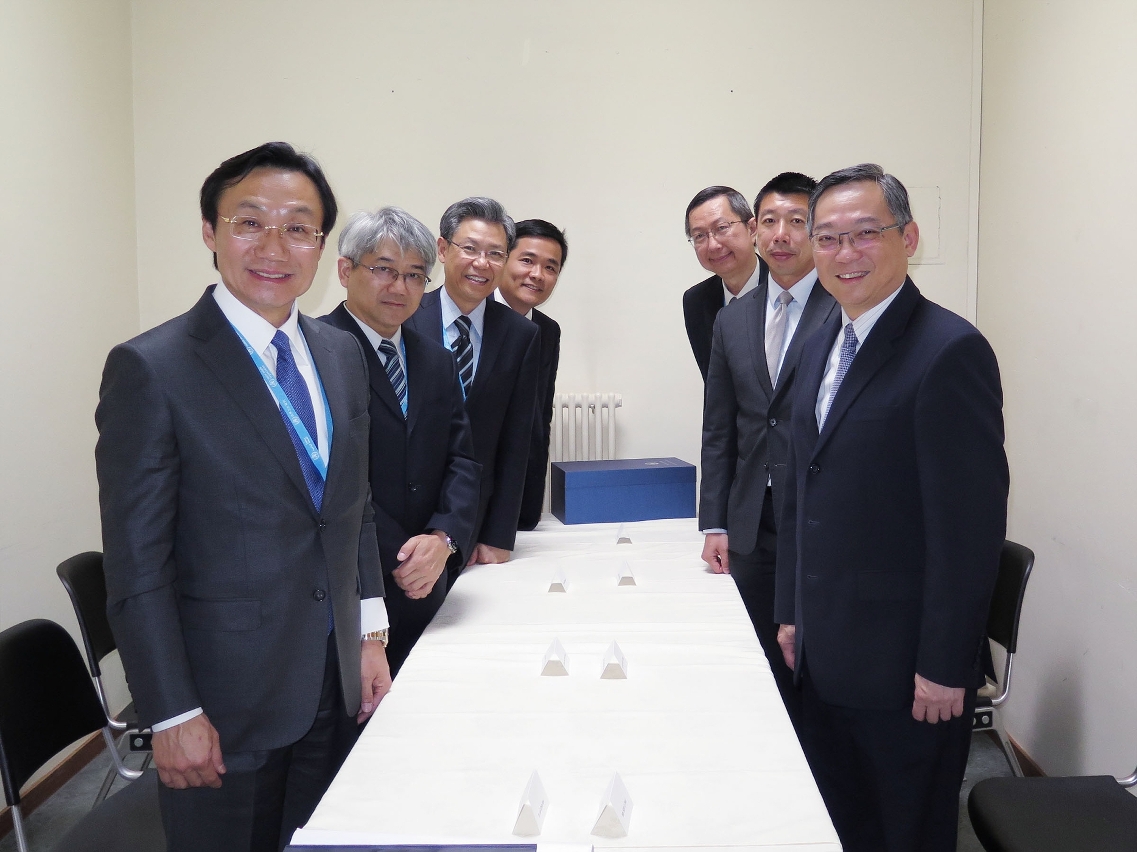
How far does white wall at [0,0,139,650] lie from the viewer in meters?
2.90

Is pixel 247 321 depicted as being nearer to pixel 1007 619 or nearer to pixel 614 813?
pixel 614 813

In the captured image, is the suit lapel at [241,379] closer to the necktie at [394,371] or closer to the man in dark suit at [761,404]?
the necktie at [394,371]

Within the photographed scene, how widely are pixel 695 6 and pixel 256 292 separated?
3.31 meters

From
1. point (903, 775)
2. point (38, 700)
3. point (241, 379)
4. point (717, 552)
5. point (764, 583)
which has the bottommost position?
point (903, 775)

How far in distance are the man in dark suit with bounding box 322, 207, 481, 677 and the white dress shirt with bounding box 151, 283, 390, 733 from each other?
38 centimetres

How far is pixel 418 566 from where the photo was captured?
1.96m

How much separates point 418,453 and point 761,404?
3.28ft

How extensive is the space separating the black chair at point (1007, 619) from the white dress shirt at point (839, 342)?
0.98 metres

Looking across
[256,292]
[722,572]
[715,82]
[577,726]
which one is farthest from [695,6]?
[577,726]

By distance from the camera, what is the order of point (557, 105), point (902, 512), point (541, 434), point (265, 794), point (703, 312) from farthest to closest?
point (557, 105) < point (703, 312) < point (541, 434) < point (902, 512) < point (265, 794)

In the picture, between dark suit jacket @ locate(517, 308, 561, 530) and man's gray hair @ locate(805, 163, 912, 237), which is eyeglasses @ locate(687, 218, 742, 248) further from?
man's gray hair @ locate(805, 163, 912, 237)

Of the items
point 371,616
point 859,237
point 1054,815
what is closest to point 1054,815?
point 1054,815

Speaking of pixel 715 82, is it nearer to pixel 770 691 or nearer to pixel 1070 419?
pixel 1070 419

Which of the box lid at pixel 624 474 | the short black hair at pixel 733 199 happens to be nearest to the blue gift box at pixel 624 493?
the box lid at pixel 624 474
